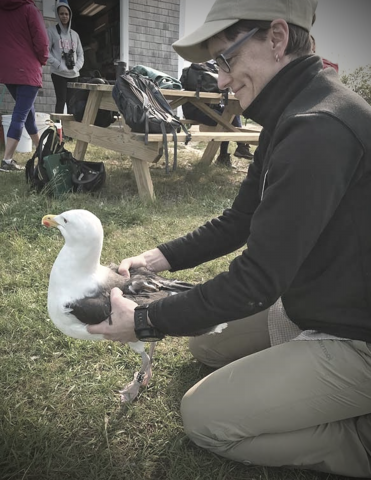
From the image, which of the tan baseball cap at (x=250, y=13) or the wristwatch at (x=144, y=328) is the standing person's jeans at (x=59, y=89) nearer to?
the tan baseball cap at (x=250, y=13)

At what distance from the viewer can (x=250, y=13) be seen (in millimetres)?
1437

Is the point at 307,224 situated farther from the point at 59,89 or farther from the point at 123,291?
A: the point at 59,89

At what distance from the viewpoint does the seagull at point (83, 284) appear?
1.89 meters

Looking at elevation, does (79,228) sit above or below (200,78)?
above

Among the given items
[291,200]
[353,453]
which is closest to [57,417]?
[353,453]

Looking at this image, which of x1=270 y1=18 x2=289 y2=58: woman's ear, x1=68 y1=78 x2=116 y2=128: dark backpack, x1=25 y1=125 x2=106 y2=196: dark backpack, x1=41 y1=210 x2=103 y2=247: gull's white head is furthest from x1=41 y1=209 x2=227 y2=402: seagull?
x1=68 y1=78 x2=116 y2=128: dark backpack

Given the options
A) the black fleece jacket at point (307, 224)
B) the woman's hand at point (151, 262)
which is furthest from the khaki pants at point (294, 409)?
the woman's hand at point (151, 262)

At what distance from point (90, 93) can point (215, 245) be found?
438 cm

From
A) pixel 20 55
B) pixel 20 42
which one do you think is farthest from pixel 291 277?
pixel 20 42

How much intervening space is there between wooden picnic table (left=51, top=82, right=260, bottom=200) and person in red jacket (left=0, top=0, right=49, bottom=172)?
1.69 ft

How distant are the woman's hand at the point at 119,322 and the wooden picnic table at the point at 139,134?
124 inches

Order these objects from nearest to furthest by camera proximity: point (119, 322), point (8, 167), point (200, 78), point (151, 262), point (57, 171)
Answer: point (119, 322)
point (151, 262)
point (57, 171)
point (8, 167)
point (200, 78)

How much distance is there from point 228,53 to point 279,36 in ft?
0.62

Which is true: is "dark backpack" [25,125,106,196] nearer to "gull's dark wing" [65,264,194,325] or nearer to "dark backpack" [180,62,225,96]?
"dark backpack" [180,62,225,96]
